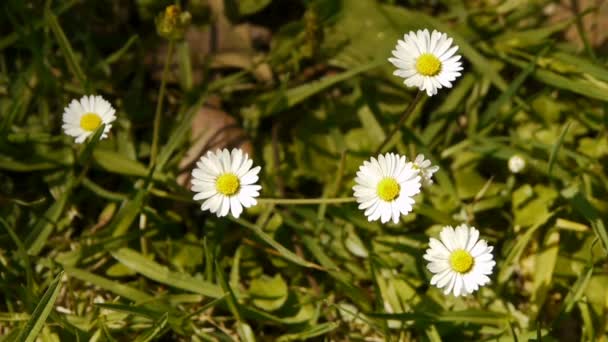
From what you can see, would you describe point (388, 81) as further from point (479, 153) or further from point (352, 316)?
point (352, 316)

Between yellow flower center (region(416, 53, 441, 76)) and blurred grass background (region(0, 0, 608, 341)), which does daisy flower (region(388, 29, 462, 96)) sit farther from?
blurred grass background (region(0, 0, 608, 341))

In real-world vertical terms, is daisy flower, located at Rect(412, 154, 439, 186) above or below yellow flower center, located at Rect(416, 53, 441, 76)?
below

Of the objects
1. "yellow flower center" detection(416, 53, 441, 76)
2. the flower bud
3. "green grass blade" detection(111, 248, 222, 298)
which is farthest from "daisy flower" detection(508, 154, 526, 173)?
the flower bud

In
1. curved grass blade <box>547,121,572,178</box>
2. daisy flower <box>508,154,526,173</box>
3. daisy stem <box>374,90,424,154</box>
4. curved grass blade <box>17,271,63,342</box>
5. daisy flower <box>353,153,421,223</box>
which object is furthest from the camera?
daisy flower <box>508,154,526,173</box>

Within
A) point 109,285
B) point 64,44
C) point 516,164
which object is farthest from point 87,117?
point 516,164

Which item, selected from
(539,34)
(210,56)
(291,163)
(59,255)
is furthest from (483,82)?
(59,255)

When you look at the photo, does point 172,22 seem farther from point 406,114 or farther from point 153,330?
point 153,330
